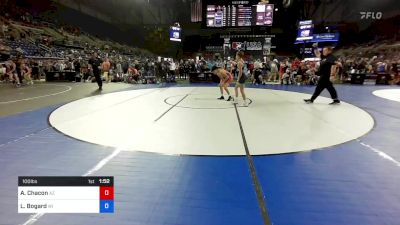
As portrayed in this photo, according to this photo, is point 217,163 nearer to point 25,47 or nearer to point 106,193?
point 106,193

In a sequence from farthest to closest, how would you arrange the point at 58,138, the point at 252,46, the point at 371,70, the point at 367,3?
the point at 252,46 → the point at 367,3 → the point at 371,70 → the point at 58,138

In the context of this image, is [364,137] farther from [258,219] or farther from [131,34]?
[131,34]

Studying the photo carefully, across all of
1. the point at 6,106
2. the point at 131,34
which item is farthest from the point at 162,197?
the point at 131,34

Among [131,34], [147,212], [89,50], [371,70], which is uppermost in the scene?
[131,34]

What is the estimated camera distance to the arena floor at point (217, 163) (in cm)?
254

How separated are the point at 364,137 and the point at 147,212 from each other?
415cm

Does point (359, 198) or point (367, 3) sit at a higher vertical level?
point (367, 3)

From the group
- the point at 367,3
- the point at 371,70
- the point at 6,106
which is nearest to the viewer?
the point at 6,106

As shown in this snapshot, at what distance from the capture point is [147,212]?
100 inches
